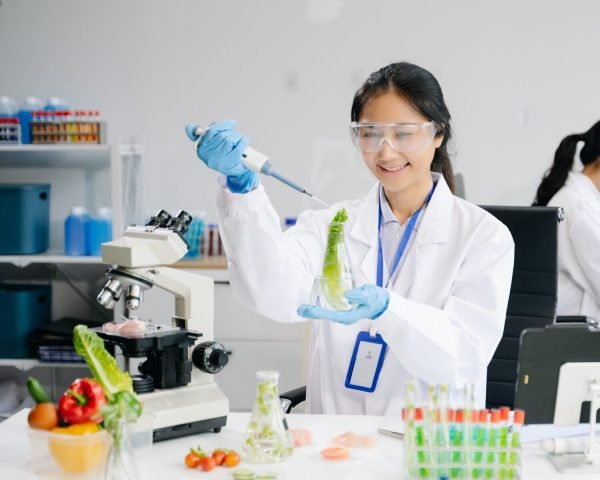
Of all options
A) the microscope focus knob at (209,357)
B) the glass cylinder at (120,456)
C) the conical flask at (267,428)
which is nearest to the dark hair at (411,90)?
the microscope focus knob at (209,357)

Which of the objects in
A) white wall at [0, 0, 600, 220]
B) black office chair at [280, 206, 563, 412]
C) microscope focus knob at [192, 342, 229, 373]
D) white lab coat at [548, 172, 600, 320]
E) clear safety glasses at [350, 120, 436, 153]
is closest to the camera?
microscope focus knob at [192, 342, 229, 373]

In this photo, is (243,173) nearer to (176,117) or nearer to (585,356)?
(585,356)

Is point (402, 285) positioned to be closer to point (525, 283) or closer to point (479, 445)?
point (525, 283)

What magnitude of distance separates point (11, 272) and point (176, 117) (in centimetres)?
113

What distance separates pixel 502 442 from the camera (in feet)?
4.44

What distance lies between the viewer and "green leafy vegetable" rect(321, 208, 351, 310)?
1586 millimetres

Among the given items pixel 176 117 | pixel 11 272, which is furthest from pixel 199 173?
pixel 11 272

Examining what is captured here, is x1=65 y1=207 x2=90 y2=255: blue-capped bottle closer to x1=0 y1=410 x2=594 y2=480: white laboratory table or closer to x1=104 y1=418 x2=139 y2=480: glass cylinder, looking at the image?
x1=0 y1=410 x2=594 y2=480: white laboratory table

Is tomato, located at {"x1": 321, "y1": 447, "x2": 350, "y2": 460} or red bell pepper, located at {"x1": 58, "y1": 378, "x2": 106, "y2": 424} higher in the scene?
red bell pepper, located at {"x1": 58, "y1": 378, "x2": 106, "y2": 424}

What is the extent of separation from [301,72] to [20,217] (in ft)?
4.77

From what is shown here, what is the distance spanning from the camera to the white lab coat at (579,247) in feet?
9.84

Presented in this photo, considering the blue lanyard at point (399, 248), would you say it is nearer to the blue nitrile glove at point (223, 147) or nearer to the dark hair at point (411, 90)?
the dark hair at point (411, 90)

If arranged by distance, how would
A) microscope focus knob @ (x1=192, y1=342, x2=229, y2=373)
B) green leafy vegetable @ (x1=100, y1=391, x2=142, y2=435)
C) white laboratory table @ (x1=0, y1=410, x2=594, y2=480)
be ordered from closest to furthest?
green leafy vegetable @ (x1=100, y1=391, x2=142, y2=435), white laboratory table @ (x1=0, y1=410, x2=594, y2=480), microscope focus knob @ (x1=192, y1=342, x2=229, y2=373)

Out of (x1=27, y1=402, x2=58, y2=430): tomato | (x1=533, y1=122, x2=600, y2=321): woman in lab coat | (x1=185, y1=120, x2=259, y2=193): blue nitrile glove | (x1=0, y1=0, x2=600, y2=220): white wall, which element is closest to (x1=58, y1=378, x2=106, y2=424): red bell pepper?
(x1=27, y1=402, x2=58, y2=430): tomato
